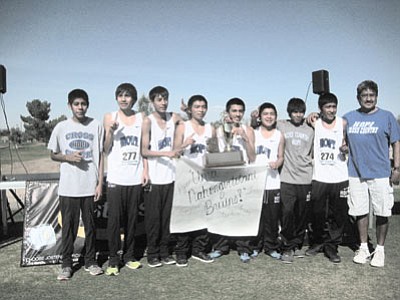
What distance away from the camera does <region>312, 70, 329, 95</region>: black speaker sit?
6590 millimetres

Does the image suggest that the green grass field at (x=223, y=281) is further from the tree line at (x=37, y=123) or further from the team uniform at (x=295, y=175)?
the tree line at (x=37, y=123)

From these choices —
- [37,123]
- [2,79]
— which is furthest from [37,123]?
[2,79]

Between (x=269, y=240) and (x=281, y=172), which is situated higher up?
(x=281, y=172)

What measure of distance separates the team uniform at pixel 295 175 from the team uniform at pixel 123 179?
71.8 inches

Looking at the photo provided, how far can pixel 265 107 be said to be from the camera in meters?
4.83

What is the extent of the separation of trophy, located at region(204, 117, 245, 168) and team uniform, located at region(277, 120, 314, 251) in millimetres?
651

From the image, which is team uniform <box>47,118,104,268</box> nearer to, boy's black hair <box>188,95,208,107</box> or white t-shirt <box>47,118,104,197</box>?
white t-shirt <box>47,118,104,197</box>

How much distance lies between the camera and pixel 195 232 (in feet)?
16.1

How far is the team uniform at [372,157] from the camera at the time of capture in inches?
185

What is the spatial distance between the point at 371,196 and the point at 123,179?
10.2 feet

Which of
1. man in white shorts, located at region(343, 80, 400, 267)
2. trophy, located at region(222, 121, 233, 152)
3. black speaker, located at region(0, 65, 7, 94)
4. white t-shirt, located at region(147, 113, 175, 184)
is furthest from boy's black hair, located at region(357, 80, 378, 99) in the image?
black speaker, located at region(0, 65, 7, 94)

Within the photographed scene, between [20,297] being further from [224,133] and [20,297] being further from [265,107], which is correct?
[265,107]

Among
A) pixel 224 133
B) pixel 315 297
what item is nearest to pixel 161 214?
pixel 224 133

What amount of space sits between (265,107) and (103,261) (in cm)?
291
